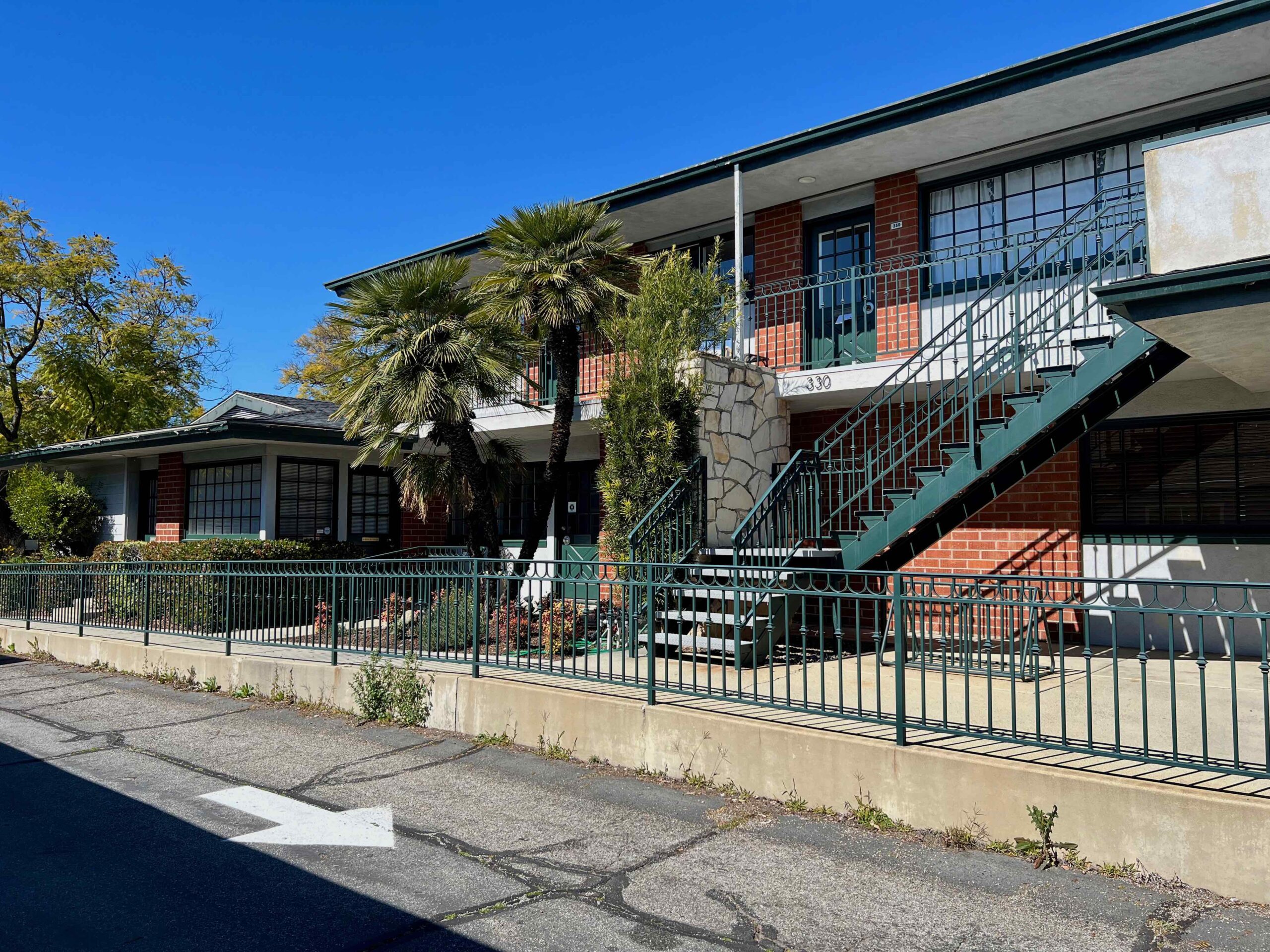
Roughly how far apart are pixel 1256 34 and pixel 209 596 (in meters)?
12.6

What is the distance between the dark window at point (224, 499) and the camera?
16141 millimetres

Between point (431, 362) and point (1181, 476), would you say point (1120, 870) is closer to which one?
point (1181, 476)

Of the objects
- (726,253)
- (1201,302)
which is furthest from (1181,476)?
(726,253)

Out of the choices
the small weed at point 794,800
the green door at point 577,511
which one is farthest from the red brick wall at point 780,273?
the small weed at point 794,800

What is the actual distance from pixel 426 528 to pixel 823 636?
514 inches

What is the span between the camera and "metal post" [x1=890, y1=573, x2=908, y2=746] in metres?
5.21

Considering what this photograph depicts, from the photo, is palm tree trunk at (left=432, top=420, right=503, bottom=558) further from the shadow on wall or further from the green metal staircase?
the shadow on wall

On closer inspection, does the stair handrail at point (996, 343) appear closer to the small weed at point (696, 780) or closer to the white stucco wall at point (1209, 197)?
the white stucco wall at point (1209, 197)

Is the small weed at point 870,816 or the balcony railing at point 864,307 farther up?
the balcony railing at point 864,307

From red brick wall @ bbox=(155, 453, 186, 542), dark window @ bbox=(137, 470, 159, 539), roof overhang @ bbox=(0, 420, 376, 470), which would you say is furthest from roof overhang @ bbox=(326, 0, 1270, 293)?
dark window @ bbox=(137, 470, 159, 539)

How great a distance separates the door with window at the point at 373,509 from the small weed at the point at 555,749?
10687 millimetres

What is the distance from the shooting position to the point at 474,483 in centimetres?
1227

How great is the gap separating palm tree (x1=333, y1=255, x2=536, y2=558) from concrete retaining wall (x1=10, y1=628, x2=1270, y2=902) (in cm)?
433

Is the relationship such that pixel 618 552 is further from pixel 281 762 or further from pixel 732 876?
pixel 732 876
